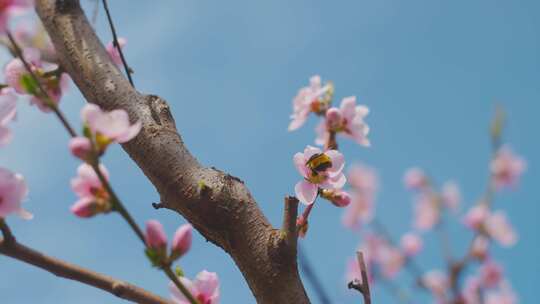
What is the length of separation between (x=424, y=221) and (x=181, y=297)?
211 centimetres

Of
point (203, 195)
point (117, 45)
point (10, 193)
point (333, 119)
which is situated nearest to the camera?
point (10, 193)

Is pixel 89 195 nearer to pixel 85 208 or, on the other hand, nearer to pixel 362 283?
pixel 85 208

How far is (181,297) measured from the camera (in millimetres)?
1231

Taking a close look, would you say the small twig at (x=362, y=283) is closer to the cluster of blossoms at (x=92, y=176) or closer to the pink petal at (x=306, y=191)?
the pink petal at (x=306, y=191)

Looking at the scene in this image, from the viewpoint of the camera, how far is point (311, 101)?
92.6 inches

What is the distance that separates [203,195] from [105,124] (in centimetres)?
35

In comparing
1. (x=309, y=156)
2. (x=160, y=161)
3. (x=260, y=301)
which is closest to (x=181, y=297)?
(x=260, y=301)

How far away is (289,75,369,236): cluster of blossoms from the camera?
1543 mm

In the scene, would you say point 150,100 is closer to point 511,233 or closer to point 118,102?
point 118,102

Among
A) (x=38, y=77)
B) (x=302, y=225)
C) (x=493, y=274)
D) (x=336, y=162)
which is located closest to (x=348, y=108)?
(x=336, y=162)

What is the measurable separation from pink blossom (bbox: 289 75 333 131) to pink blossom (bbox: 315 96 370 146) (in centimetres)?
13

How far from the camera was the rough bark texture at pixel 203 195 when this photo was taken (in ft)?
4.38

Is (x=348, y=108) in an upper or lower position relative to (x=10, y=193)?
upper

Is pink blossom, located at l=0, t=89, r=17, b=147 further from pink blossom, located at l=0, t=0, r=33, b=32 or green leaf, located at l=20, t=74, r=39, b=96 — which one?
pink blossom, located at l=0, t=0, r=33, b=32
